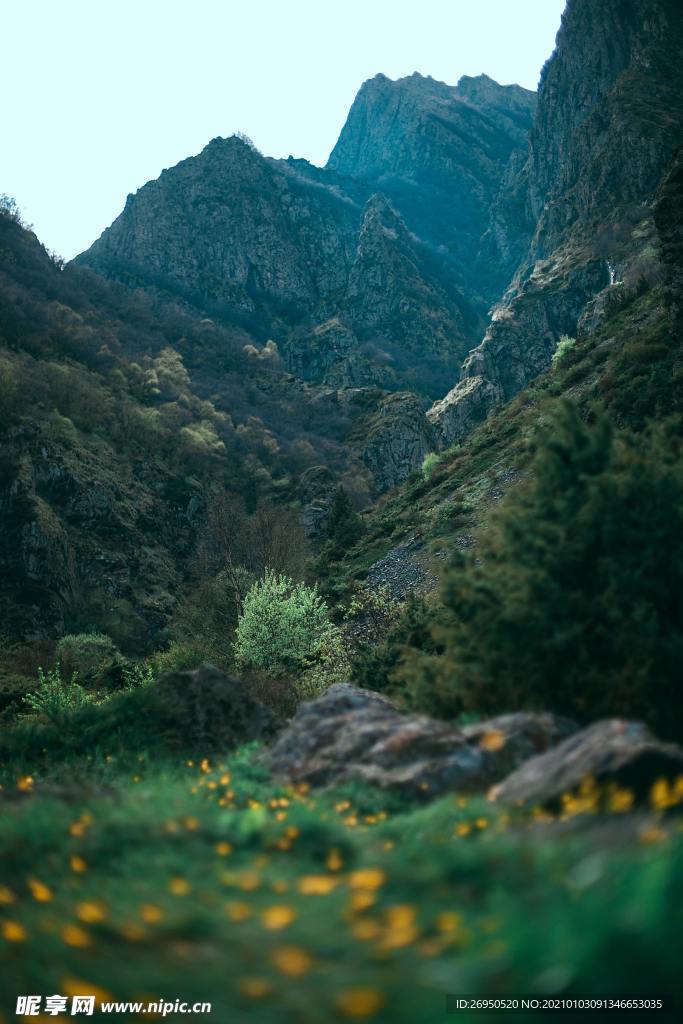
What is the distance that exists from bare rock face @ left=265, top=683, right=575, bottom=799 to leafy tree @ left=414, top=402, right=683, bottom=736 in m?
0.80

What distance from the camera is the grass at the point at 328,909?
289cm

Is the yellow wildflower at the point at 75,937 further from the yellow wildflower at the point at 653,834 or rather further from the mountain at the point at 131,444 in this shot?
the mountain at the point at 131,444

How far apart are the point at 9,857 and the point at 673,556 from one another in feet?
25.9

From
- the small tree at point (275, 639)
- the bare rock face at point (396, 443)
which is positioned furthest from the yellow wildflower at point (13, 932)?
the bare rock face at point (396, 443)

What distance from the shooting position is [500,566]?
9.70 metres

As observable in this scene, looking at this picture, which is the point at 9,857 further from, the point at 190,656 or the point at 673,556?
the point at 190,656

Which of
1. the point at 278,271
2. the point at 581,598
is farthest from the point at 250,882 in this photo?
the point at 278,271

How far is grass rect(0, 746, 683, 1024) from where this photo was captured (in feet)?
9.48

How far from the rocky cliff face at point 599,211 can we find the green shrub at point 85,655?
61.1m

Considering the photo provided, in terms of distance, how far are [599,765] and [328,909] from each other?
9.93 feet

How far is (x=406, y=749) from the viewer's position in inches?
326

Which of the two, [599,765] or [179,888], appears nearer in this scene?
[179,888]

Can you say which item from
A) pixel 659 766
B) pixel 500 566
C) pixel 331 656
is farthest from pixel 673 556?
pixel 331 656

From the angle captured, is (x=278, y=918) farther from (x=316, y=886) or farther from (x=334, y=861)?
(x=334, y=861)
